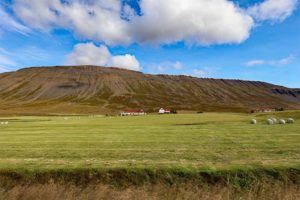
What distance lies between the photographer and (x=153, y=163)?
771 inches

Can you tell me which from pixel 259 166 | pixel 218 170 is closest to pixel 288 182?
pixel 259 166

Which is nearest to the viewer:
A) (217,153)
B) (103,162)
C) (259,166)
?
(259,166)

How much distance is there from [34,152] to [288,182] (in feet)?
54.0

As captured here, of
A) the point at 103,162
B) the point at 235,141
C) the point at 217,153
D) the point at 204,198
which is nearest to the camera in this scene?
the point at 204,198

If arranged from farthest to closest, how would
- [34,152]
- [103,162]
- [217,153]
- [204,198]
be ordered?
[34,152] < [217,153] < [103,162] < [204,198]

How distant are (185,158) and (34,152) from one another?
35.1 ft

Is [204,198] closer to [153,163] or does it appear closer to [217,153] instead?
[153,163]

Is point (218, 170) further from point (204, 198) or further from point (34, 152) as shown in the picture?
point (34, 152)

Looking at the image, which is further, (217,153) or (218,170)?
(217,153)

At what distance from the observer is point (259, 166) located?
1858cm

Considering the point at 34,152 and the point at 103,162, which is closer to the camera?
the point at 103,162

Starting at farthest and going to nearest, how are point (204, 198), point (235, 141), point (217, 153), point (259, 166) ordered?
1. point (235, 141)
2. point (217, 153)
3. point (259, 166)
4. point (204, 198)

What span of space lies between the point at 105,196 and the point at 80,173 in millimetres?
5276

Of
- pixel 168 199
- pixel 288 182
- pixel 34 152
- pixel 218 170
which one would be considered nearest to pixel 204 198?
pixel 168 199
